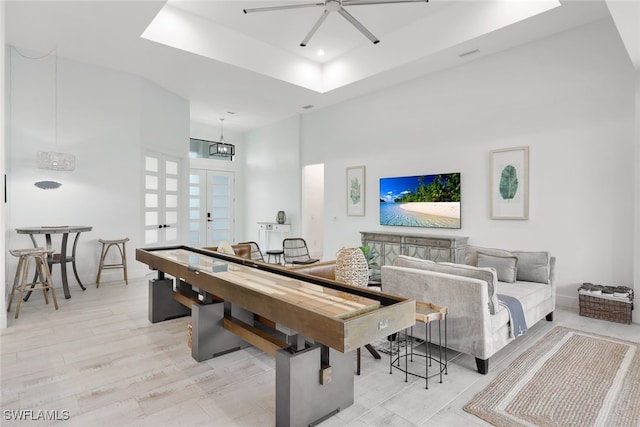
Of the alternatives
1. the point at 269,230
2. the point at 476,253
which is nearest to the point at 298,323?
the point at 476,253

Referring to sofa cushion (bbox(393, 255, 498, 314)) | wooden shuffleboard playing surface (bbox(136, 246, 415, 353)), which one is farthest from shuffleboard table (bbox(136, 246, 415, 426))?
sofa cushion (bbox(393, 255, 498, 314))

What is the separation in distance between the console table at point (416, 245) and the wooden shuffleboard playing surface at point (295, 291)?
338 centimetres

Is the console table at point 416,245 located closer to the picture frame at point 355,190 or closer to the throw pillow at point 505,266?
the picture frame at point 355,190

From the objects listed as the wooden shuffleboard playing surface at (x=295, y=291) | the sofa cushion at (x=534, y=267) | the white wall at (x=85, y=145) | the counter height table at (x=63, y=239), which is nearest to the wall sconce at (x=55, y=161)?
the white wall at (x=85, y=145)

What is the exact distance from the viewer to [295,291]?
200 centimetres

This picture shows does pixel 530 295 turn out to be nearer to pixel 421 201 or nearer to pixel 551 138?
pixel 551 138

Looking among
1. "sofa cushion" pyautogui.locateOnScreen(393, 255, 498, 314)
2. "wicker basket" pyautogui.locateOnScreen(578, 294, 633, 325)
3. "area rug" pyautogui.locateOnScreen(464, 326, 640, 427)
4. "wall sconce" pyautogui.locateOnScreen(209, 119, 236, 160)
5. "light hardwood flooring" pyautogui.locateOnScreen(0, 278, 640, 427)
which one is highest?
"wall sconce" pyautogui.locateOnScreen(209, 119, 236, 160)

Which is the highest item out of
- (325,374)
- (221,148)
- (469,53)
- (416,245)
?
(469,53)

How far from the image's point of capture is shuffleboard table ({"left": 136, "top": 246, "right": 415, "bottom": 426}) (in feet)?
5.16

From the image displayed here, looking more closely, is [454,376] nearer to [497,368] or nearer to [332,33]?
[497,368]

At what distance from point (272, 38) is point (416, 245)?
398 centimetres

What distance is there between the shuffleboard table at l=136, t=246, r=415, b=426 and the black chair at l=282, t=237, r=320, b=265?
2894 mm

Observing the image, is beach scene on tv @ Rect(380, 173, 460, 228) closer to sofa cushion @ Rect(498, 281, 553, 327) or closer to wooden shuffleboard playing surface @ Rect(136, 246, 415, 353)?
sofa cushion @ Rect(498, 281, 553, 327)

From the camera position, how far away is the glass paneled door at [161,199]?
6.27 meters
